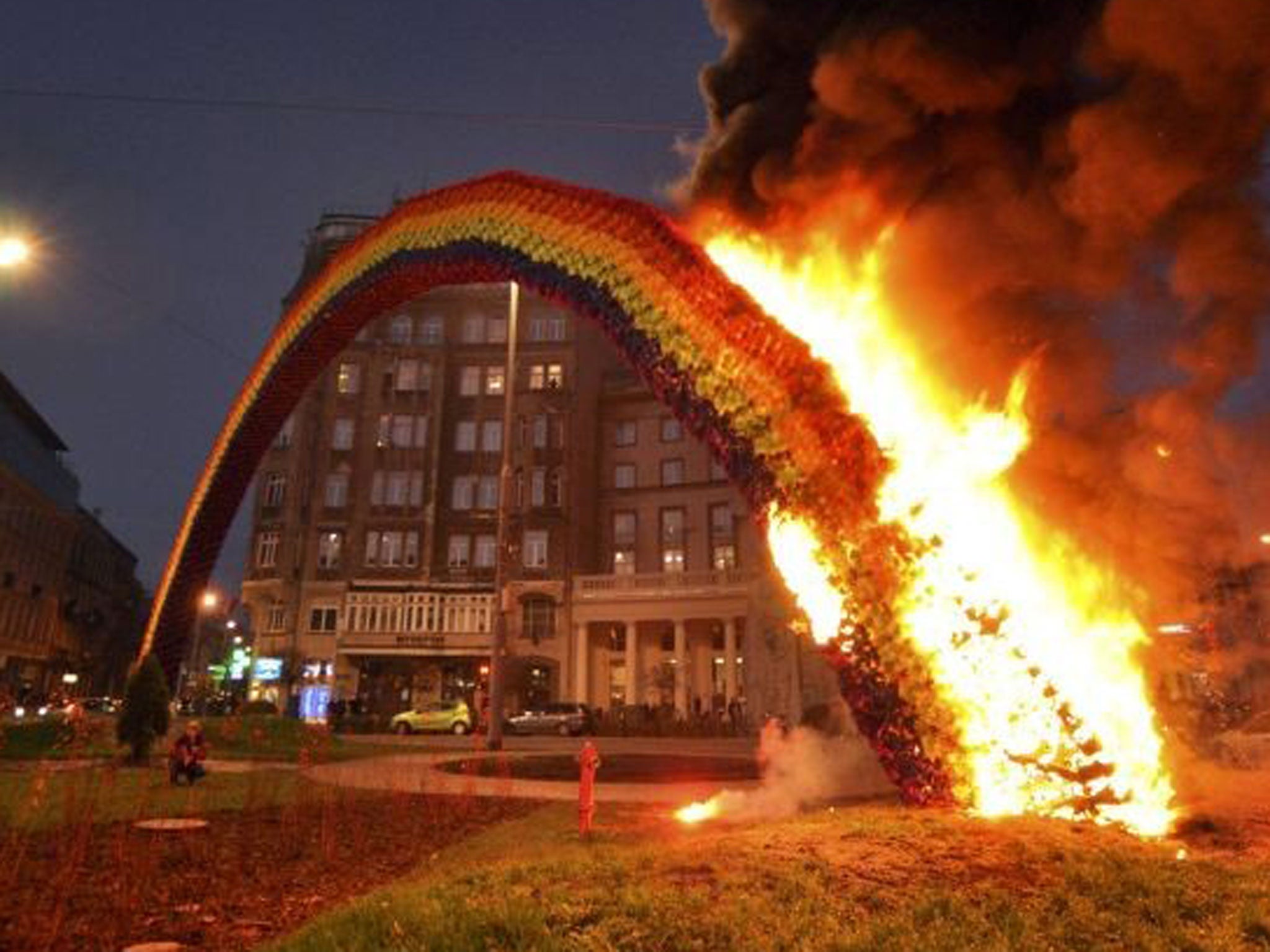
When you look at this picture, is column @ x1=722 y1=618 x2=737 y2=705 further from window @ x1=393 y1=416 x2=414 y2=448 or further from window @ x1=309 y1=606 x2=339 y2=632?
window @ x1=309 y1=606 x2=339 y2=632

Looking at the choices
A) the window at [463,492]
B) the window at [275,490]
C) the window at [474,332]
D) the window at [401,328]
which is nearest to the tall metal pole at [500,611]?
the window at [463,492]

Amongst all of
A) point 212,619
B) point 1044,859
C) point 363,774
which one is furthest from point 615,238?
point 212,619

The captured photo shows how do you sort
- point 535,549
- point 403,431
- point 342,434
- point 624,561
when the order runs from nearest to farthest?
1. point 535,549
2. point 342,434
3. point 403,431
4. point 624,561

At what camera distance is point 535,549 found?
51312mm

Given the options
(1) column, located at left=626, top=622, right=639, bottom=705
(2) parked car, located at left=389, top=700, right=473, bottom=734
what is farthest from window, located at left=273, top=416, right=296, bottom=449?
(1) column, located at left=626, top=622, right=639, bottom=705

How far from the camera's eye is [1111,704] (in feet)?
22.2

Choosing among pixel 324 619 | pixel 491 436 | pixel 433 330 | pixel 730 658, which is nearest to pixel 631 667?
pixel 730 658

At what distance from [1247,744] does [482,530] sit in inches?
1650

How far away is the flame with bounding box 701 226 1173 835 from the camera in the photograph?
6.62 meters

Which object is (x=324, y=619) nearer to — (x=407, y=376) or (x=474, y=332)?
(x=407, y=376)

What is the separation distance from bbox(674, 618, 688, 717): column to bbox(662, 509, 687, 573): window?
203 inches

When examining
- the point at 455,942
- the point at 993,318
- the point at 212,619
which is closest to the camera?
the point at 455,942

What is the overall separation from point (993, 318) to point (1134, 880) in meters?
4.89

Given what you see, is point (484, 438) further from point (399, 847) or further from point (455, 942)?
point (455, 942)
